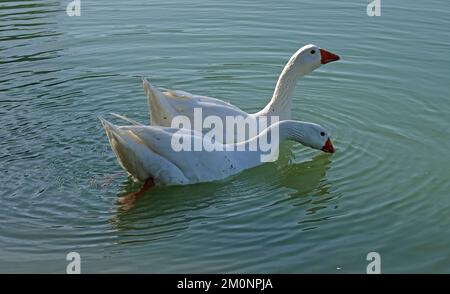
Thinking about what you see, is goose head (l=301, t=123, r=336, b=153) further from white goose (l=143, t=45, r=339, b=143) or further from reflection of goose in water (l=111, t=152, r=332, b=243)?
white goose (l=143, t=45, r=339, b=143)

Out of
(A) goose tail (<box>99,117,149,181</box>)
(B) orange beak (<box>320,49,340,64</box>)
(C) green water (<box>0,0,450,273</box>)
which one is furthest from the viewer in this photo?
(B) orange beak (<box>320,49,340,64</box>)

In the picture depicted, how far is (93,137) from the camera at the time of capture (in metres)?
10.7

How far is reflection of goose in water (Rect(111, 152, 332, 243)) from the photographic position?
8.41 m

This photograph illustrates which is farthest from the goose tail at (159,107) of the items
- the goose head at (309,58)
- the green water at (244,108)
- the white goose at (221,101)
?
the goose head at (309,58)

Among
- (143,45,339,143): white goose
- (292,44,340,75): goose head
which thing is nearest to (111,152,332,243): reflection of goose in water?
(143,45,339,143): white goose

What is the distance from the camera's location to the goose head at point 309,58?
11.2 m

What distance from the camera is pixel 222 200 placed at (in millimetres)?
8938

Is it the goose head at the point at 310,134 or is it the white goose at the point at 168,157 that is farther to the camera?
the goose head at the point at 310,134

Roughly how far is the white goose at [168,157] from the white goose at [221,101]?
0.66 m

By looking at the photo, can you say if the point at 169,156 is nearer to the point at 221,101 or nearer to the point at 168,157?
the point at 168,157

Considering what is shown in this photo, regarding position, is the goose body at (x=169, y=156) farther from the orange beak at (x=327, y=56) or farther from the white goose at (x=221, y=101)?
the orange beak at (x=327, y=56)

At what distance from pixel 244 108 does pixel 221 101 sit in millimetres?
1443

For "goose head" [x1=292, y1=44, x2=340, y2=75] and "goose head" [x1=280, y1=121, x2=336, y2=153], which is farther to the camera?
"goose head" [x1=292, y1=44, x2=340, y2=75]
